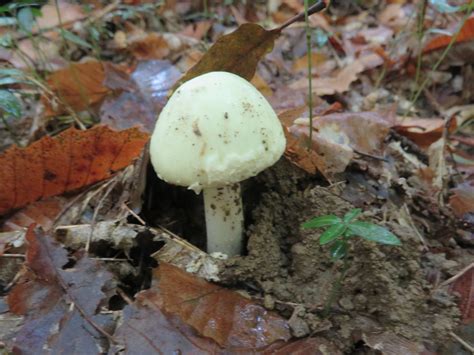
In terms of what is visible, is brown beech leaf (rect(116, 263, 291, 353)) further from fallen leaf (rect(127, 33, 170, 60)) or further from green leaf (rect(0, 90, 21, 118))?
fallen leaf (rect(127, 33, 170, 60))

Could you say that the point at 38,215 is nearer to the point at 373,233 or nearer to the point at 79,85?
the point at 79,85

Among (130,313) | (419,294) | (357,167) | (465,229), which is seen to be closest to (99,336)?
(130,313)

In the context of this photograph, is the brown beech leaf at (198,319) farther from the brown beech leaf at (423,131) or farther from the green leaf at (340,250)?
the brown beech leaf at (423,131)

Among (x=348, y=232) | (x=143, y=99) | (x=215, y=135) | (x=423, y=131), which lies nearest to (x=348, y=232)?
(x=348, y=232)

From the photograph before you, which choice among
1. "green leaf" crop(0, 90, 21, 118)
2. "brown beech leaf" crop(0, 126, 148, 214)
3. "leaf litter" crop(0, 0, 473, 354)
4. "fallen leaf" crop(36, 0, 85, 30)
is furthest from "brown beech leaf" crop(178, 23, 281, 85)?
"fallen leaf" crop(36, 0, 85, 30)

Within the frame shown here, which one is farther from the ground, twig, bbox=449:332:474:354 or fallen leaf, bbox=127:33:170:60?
fallen leaf, bbox=127:33:170:60

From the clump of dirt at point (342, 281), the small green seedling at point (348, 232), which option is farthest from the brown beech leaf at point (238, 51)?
the small green seedling at point (348, 232)

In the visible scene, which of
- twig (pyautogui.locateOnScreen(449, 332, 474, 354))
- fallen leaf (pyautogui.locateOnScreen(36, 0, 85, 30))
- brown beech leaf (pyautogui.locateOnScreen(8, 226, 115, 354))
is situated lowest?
twig (pyautogui.locateOnScreen(449, 332, 474, 354))
